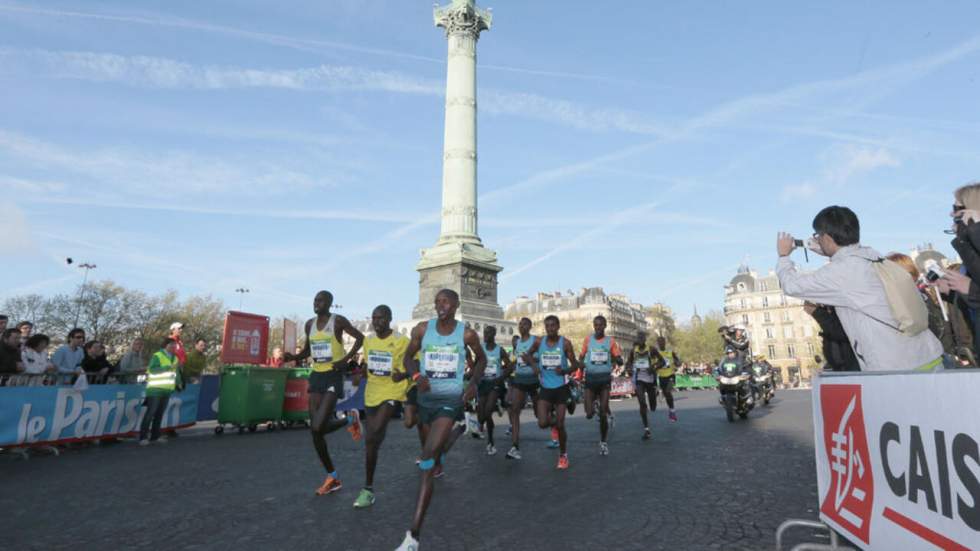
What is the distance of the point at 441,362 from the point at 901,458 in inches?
133

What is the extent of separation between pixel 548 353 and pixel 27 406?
867cm

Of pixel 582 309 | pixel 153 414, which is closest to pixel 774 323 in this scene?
pixel 582 309

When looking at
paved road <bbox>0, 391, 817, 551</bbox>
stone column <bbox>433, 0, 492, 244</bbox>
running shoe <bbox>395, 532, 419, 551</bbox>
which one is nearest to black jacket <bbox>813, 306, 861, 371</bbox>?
paved road <bbox>0, 391, 817, 551</bbox>

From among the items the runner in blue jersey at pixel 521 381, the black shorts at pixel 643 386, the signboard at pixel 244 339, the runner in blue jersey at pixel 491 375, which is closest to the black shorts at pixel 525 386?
the runner in blue jersey at pixel 521 381

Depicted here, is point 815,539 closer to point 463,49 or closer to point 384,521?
point 384,521

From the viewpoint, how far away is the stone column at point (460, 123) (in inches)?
1362

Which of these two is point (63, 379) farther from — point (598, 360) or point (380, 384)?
point (598, 360)

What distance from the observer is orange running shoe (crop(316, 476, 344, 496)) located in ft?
20.2

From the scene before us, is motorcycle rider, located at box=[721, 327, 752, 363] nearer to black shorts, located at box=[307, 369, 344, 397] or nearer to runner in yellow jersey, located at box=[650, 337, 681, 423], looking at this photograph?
runner in yellow jersey, located at box=[650, 337, 681, 423]

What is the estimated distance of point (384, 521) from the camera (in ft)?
16.1

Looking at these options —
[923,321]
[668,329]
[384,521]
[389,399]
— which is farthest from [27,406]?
[668,329]

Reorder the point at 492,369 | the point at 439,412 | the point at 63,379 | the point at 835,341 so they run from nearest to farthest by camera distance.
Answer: the point at 835,341
the point at 439,412
the point at 492,369
the point at 63,379

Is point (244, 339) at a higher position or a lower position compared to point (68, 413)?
higher

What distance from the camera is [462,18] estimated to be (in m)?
37.4
